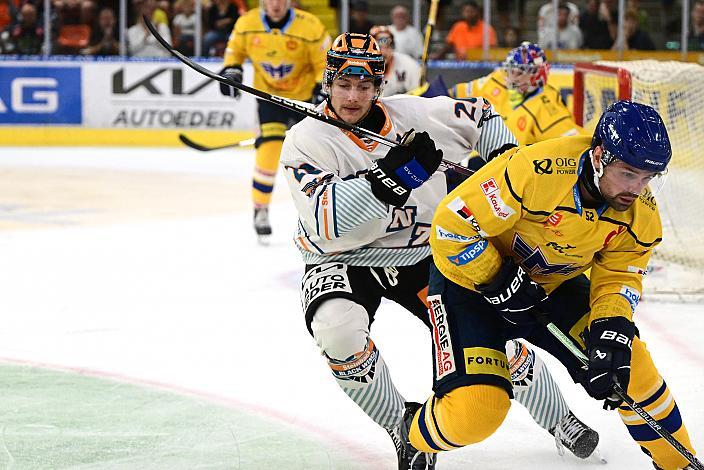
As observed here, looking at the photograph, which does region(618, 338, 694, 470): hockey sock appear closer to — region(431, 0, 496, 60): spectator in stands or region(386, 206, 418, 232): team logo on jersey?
region(386, 206, 418, 232): team logo on jersey

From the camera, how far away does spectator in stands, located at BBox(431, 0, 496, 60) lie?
1051 centimetres

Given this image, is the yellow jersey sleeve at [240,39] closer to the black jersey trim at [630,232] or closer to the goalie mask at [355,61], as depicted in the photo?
the goalie mask at [355,61]

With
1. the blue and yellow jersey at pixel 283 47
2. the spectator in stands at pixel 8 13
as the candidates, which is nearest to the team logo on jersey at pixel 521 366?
the blue and yellow jersey at pixel 283 47

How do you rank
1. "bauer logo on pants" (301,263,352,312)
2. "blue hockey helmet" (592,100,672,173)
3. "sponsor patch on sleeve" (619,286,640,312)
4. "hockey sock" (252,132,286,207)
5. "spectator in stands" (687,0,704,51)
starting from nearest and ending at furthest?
1. "blue hockey helmet" (592,100,672,173)
2. "sponsor patch on sleeve" (619,286,640,312)
3. "bauer logo on pants" (301,263,352,312)
4. "hockey sock" (252,132,286,207)
5. "spectator in stands" (687,0,704,51)

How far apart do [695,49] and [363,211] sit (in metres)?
8.26

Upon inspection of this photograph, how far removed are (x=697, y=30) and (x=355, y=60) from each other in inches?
314

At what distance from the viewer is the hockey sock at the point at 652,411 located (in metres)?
2.50

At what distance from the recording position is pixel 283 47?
6.67 metres

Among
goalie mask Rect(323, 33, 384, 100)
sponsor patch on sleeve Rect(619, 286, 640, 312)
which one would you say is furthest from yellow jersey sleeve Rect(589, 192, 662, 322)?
goalie mask Rect(323, 33, 384, 100)

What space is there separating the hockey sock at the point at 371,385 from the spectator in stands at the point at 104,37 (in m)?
8.38

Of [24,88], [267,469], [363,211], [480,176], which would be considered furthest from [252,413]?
[24,88]

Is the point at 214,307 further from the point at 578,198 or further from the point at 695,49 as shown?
the point at 695,49

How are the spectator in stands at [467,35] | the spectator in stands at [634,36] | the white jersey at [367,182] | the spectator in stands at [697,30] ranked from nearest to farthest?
the white jersey at [367,182], the spectator in stands at [697,30], the spectator in stands at [634,36], the spectator in stands at [467,35]

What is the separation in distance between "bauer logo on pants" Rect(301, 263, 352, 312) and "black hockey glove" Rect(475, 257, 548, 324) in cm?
48
